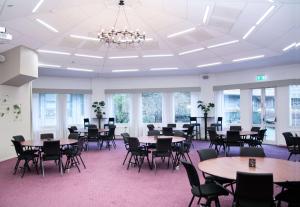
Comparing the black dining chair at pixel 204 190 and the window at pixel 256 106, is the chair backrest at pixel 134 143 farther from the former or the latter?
the window at pixel 256 106

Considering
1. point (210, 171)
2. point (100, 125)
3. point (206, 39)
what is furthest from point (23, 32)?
point (100, 125)

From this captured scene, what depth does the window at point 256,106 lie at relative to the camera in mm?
11047

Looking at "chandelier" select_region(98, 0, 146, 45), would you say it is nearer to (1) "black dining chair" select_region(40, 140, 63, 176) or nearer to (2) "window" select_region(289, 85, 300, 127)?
(1) "black dining chair" select_region(40, 140, 63, 176)

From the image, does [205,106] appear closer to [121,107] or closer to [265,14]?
[121,107]

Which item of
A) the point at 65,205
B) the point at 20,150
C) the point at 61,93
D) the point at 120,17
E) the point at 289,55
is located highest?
the point at 120,17

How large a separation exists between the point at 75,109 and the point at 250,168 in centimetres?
1090

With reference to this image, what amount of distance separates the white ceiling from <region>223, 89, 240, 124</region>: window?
2.64m

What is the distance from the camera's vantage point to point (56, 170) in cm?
663

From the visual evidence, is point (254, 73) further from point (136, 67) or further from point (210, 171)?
point (210, 171)

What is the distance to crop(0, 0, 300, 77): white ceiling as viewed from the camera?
5.19m

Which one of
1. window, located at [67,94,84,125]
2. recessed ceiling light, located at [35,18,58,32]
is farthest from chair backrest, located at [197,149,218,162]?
window, located at [67,94,84,125]

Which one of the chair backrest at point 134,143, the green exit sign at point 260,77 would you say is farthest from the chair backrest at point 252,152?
the green exit sign at point 260,77

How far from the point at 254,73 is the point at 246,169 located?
8.36 meters

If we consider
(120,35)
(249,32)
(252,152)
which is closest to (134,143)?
(120,35)
